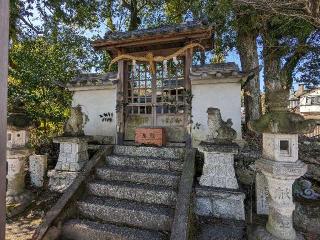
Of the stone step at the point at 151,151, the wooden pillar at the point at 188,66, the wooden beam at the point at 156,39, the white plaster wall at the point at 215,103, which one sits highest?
the wooden beam at the point at 156,39

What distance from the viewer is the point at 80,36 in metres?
13.8

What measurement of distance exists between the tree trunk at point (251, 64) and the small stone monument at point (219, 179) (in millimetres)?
7983

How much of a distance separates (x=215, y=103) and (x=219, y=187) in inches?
126

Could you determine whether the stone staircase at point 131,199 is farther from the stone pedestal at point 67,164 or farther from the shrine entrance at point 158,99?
the shrine entrance at point 158,99

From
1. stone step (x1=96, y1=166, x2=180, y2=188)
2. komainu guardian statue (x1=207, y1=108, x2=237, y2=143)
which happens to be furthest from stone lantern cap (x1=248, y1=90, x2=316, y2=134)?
stone step (x1=96, y1=166, x2=180, y2=188)

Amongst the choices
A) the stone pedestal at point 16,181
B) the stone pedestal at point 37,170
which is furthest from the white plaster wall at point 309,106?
the stone pedestal at point 16,181

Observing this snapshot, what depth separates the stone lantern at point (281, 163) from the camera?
13.5 ft

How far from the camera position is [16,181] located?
603 centimetres

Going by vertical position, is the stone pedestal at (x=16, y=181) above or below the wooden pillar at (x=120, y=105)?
below

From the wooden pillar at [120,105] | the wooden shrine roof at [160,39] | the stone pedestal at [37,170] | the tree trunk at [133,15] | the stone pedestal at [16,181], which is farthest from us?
the tree trunk at [133,15]

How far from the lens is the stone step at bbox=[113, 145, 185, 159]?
6.48m

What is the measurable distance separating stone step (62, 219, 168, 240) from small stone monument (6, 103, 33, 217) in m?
1.99

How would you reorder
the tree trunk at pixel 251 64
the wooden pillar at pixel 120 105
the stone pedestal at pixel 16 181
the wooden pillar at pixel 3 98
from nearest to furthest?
the wooden pillar at pixel 3 98
the stone pedestal at pixel 16 181
the wooden pillar at pixel 120 105
the tree trunk at pixel 251 64

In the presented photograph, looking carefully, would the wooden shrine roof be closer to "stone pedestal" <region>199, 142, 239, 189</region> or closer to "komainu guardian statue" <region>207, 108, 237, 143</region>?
"komainu guardian statue" <region>207, 108, 237, 143</region>
